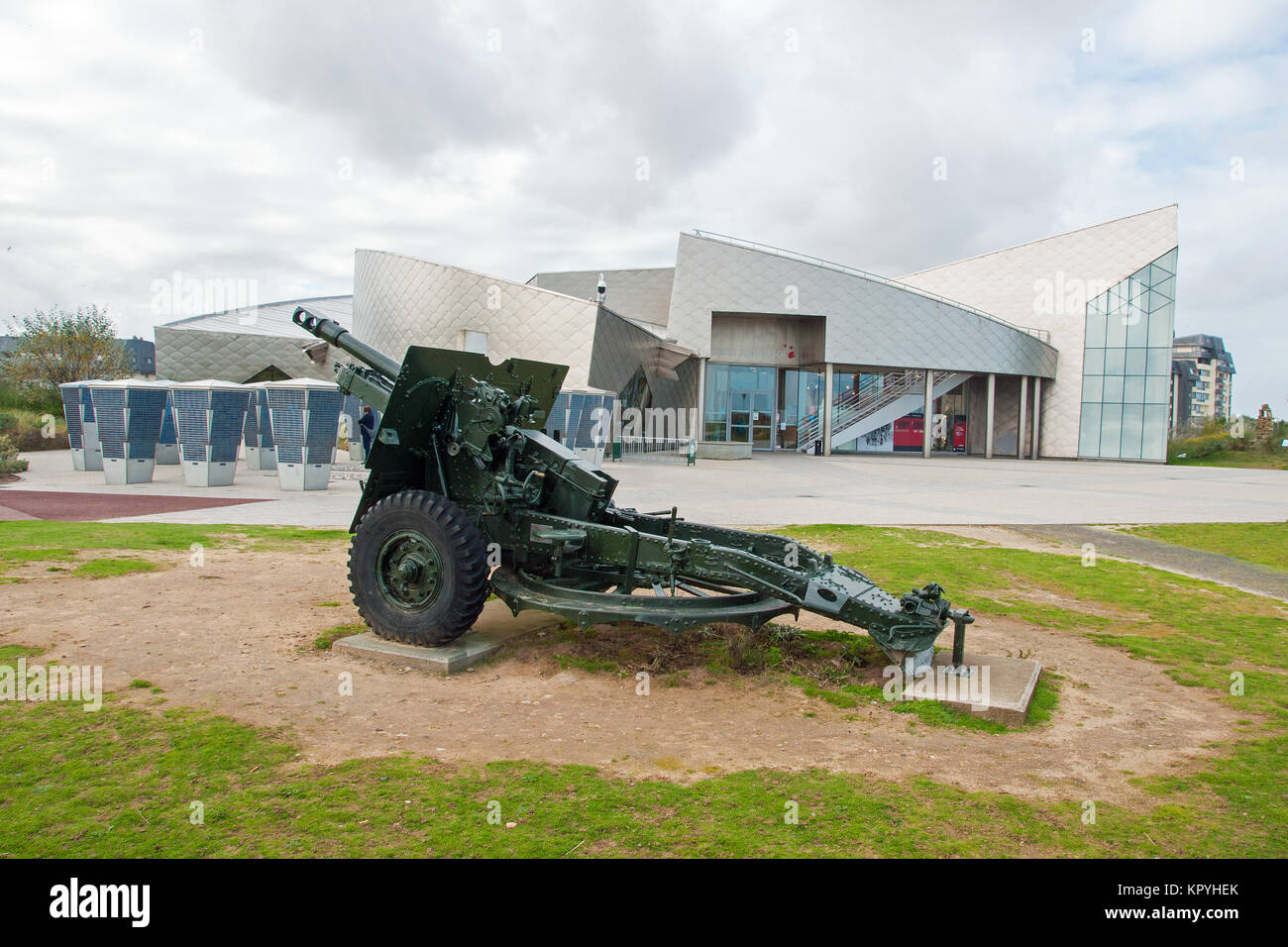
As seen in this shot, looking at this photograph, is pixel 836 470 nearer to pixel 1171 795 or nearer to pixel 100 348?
pixel 1171 795

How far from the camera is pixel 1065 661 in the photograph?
20.5 feet

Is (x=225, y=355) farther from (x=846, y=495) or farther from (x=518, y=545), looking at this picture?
(x=518, y=545)

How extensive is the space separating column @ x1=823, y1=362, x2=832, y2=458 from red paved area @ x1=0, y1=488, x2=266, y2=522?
104ft

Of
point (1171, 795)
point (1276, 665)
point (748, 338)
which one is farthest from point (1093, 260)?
point (1171, 795)

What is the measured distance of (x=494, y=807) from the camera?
11.2 feet

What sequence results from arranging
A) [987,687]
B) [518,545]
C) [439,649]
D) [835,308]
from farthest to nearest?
[835,308], [518,545], [439,649], [987,687]

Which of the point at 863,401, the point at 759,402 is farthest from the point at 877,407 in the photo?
the point at 759,402

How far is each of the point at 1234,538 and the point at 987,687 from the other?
11.4m

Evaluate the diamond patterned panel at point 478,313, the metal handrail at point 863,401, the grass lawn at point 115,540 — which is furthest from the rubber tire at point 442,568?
the metal handrail at point 863,401

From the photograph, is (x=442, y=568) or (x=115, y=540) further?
(x=115, y=540)

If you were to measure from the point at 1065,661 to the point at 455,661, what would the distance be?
4.51 m

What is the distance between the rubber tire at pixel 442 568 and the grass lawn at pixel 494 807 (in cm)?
149

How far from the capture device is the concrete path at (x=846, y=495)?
14.6 m
